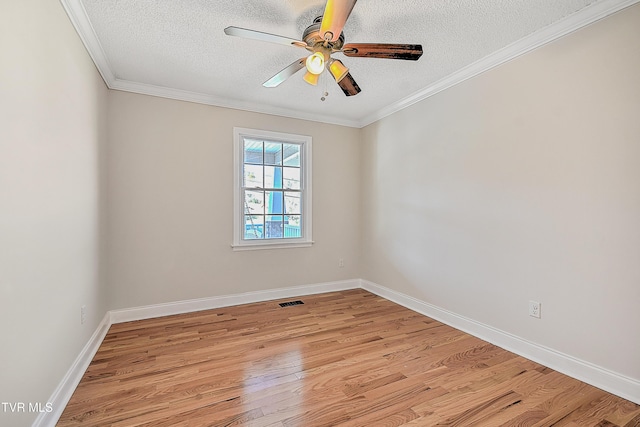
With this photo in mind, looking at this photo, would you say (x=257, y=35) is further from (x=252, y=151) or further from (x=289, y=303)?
(x=289, y=303)

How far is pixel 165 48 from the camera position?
2.44 metres

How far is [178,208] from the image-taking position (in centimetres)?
334

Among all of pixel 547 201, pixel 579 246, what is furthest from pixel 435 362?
pixel 547 201

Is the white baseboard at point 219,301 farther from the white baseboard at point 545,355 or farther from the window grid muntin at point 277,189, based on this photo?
the white baseboard at point 545,355

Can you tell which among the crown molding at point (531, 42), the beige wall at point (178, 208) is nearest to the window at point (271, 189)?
the beige wall at point (178, 208)

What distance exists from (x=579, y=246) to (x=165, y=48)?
357 centimetres

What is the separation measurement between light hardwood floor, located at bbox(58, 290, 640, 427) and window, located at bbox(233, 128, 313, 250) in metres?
1.22

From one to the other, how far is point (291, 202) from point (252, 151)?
34.0 inches

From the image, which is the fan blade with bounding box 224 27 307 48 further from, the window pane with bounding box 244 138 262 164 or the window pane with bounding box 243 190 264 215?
the window pane with bounding box 243 190 264 215

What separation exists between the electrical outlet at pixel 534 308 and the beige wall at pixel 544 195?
43mm

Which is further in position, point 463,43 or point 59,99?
point 463,43

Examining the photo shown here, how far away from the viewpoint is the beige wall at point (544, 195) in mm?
1854

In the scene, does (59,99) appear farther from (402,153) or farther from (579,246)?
(579,246)

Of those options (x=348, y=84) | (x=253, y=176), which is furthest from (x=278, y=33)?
(x=253, y=176)
